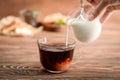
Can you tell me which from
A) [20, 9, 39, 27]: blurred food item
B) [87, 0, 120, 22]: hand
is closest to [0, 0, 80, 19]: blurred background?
[20, 9, 39, 27]: blurred food item

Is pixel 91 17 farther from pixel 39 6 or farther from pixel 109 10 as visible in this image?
pixel 39 6

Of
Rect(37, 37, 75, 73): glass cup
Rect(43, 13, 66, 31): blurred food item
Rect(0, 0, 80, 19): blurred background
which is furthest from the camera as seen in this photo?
Rect(0, 0, 80, 19): blurred background

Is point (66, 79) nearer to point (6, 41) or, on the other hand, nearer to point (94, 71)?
point (94, 71)

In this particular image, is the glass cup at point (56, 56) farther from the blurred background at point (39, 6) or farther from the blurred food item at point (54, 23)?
the blurred background at point (39, 6)

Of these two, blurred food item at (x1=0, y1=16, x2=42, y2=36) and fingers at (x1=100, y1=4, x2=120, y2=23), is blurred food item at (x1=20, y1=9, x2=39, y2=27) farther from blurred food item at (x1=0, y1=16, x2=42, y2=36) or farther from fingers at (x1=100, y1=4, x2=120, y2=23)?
fingers at (x1=100, y1=4, x2=120, y2=23)

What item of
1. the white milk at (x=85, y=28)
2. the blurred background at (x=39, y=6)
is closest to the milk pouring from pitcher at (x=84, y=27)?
the white milk at (x=85, y=28)

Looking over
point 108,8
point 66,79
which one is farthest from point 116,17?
point 66,79
